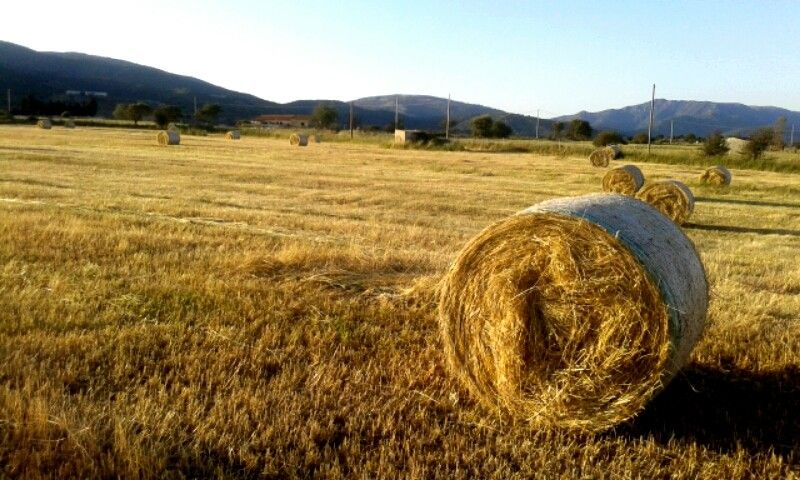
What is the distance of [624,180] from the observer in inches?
790

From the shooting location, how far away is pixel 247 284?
7.37m

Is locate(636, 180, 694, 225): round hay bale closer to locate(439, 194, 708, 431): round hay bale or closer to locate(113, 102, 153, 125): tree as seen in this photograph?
locate(439, 194, 708, 431): round hay bale

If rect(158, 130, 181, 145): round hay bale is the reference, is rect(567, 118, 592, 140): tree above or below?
above

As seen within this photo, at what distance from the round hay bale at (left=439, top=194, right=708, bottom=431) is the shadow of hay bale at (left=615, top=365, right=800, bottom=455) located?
314mm

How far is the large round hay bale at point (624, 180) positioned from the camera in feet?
65.3

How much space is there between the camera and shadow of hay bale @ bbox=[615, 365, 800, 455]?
4.47m

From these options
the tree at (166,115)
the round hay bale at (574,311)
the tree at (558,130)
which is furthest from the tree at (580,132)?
the round hay bale at (574,311)

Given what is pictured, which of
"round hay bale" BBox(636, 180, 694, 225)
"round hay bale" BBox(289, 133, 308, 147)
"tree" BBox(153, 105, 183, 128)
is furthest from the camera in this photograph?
"tree" BBox(153, 105, 183, 128)

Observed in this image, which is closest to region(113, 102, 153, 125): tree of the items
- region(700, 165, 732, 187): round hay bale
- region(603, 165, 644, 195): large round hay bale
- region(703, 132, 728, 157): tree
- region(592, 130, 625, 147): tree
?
region(592, 130, 625, 147): tree

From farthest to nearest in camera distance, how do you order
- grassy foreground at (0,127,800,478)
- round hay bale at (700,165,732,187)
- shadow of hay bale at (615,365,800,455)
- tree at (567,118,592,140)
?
tree at (567,118,592,140), round hay bale at (700,165,732,187), shadow of hay bale at (615,365,800,455), grassy foreground at (0,127,800,478)

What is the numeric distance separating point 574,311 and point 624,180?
16332 mm

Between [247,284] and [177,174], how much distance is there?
1693 centimetres

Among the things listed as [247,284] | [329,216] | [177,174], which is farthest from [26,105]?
[247,284]

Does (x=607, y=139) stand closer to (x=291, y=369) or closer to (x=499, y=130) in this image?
(x=499, y=130)
